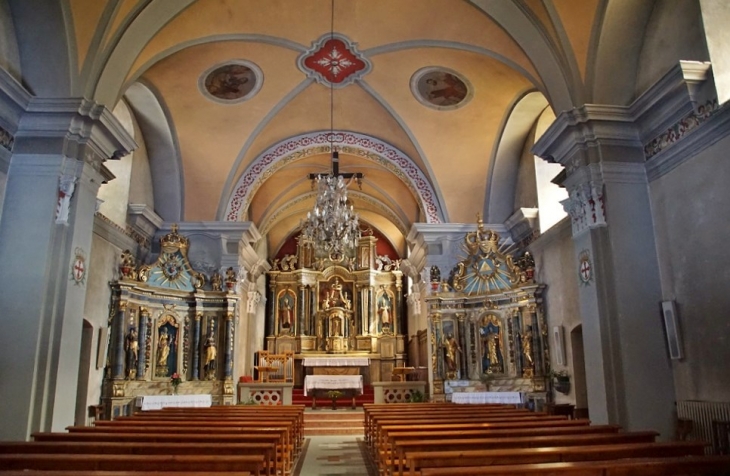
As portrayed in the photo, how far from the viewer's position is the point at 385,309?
2162 cm

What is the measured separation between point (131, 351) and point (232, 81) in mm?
5702

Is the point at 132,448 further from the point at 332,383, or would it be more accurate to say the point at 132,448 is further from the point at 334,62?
the point at 332,383

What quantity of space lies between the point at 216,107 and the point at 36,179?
216 inches

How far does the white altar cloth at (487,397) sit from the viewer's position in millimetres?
11766

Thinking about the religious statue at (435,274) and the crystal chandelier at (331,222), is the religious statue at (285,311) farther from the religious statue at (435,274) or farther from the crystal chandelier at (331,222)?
the crystal chandelier at (331,222)

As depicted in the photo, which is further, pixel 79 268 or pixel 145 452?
pixel 79 268

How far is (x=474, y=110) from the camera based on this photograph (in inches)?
477

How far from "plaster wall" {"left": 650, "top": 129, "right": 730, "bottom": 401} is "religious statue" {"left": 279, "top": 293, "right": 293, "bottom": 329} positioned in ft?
52.7

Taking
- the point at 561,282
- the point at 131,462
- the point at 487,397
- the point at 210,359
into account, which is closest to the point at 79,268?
the point at 131,462

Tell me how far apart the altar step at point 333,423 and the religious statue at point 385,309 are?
28.1 feet

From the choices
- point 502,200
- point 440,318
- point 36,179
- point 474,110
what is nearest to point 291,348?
point 440,318

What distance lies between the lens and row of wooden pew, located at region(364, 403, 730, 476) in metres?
3.33

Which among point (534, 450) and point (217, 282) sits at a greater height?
point (217, 282)

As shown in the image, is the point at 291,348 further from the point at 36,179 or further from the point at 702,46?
the point at 702,46
